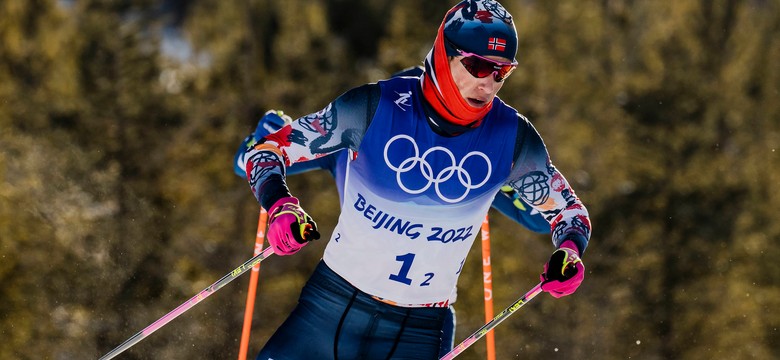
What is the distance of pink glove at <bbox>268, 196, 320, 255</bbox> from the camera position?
12.5 ft

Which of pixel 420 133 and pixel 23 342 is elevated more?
pixel 420 133

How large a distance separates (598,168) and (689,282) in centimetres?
232

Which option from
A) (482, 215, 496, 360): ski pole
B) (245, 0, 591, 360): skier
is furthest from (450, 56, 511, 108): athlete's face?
(482, 215, 496, 360): ski pole

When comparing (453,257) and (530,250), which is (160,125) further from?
(453,257)

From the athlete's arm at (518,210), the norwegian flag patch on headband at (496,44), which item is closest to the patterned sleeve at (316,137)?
the norwegian flag patch on headband at (496,44)

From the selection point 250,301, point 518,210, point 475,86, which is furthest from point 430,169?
point 250,301

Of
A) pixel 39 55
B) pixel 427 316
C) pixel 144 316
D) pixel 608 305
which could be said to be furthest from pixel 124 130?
pixel 427 316

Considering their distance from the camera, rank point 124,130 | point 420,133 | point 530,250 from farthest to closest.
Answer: point 124,130 → point 530,250 → point 420,133

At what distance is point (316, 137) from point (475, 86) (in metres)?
0.61

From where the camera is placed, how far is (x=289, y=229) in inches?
150

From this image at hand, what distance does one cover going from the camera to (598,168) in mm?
16609

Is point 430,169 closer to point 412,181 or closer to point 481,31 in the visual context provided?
point 412,181

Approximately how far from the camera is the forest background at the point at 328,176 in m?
16.5

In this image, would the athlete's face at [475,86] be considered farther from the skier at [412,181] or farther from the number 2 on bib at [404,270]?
the number 2 on bib at [404,270]
